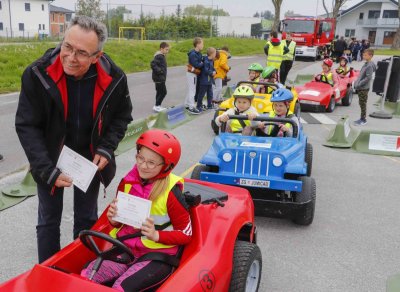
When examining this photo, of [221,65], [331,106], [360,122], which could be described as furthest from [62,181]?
[331,106]

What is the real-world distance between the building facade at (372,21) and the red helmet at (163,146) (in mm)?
68525

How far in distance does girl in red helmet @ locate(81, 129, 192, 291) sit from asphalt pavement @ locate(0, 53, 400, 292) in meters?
1.35

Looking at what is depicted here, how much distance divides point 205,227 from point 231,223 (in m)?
0.24

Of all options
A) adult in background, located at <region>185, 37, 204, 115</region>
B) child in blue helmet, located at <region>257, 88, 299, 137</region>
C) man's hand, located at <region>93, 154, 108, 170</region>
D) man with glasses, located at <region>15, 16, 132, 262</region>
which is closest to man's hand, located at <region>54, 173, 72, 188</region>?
man with glasses, located at <region>15, 16, 132, 262</region>

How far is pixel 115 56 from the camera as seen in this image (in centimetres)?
2339

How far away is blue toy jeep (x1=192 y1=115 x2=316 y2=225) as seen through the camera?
4.81 meters

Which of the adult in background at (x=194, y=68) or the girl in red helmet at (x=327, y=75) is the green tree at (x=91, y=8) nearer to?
the adult in background at (x=194, y=68)

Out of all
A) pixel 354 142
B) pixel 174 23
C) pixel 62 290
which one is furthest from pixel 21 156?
pixel 174 23

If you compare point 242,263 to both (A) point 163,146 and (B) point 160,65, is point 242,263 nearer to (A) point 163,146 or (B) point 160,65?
(A) point 163,146

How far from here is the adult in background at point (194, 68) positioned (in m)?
11.4

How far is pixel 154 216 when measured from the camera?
2.92 m

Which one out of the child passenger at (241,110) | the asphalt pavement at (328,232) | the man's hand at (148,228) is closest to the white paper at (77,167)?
the man's hand at (148,228)

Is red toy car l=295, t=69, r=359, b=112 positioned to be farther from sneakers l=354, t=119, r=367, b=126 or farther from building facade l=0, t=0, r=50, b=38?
building facade l=0, t=0, r=50, b=38

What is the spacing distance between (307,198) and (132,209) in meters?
2.66
